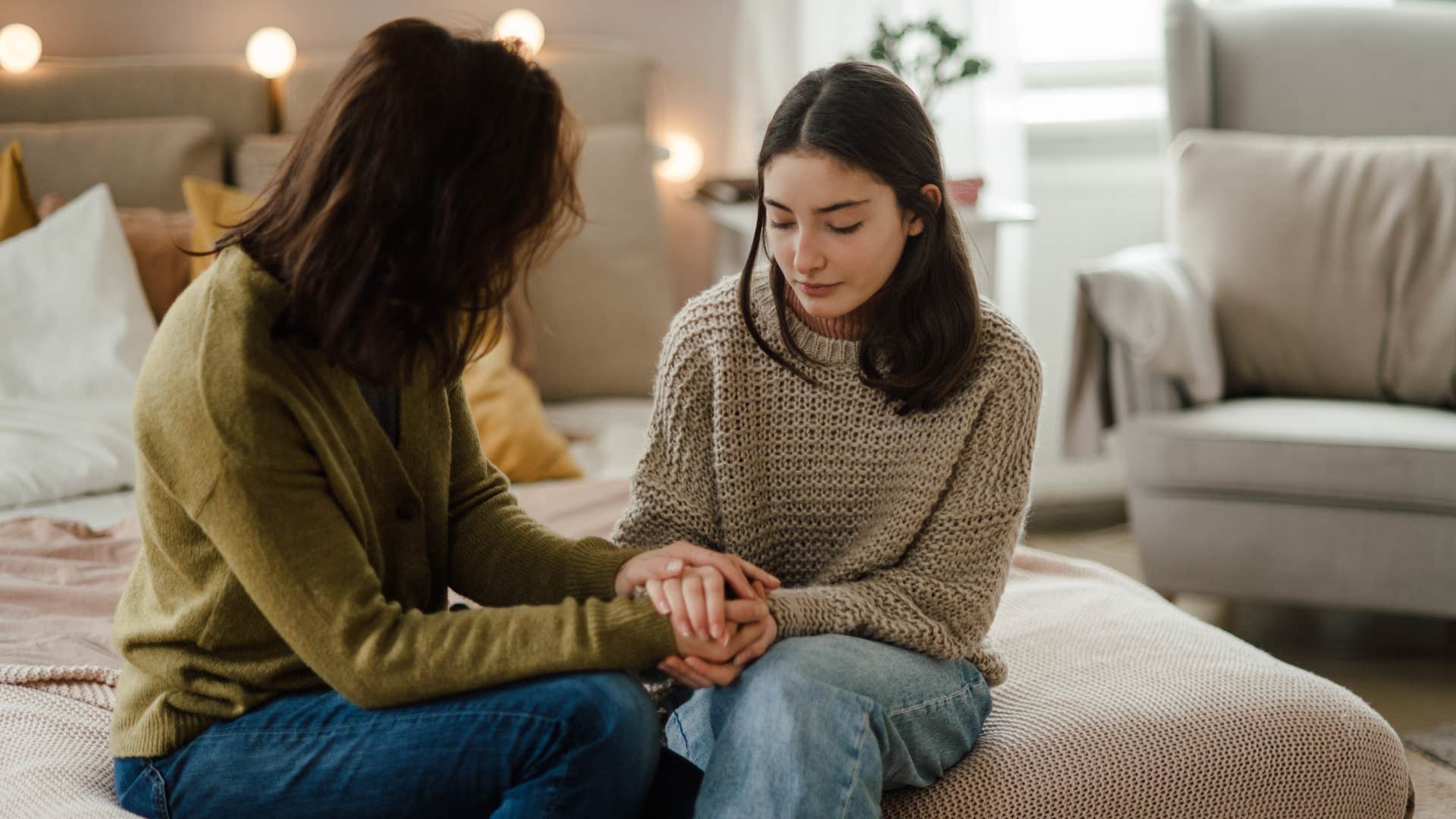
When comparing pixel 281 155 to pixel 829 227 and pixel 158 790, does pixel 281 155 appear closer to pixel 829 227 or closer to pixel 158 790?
pixel 829 227

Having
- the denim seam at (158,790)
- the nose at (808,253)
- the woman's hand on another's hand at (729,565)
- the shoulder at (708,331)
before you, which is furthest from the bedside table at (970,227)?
the denim seam at (158,790)

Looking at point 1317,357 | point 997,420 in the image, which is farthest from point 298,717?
point 1317,357

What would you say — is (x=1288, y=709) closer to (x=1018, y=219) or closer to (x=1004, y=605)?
(x=1004, y=605)

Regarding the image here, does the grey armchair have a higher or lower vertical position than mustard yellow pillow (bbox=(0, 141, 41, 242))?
lower

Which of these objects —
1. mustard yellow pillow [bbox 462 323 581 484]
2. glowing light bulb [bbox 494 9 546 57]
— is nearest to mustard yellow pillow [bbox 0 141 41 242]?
mustard yellow pillow [bbox 462 323 581 484]

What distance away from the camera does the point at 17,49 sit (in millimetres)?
2613

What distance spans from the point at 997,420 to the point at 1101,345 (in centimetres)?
122

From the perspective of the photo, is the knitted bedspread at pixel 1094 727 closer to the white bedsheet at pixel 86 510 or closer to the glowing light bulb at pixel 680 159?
the white bedsheet at pixel 86 510

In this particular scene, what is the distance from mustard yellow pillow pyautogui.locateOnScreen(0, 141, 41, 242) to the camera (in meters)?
2.22

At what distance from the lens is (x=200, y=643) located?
98 centimetres

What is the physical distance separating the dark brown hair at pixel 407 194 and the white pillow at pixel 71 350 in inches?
43.0

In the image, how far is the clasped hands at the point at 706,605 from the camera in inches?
41.6

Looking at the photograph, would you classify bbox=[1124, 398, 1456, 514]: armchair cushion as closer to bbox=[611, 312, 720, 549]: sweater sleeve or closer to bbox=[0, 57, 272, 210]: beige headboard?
bbox=[611, 312, 720, 549]: sweater sleeve

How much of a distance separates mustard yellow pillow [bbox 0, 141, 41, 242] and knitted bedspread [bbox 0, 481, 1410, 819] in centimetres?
87
